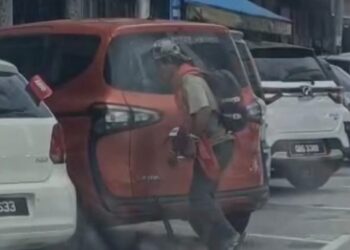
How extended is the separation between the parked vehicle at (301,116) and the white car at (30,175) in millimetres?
6166

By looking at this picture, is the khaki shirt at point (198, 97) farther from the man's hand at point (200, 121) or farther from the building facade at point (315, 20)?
the building facade at point (315, 20)

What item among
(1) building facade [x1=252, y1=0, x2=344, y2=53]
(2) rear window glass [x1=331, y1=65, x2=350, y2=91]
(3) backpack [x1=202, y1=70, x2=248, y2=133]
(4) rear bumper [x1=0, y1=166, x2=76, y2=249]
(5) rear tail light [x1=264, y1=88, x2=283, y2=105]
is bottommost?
(1) building facade [x1=252, y1=0, x2=344, y2=53]

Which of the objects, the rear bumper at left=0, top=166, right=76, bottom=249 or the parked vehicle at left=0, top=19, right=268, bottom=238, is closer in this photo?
the rear bumper at left=0, top=166, right=76, bottom=249

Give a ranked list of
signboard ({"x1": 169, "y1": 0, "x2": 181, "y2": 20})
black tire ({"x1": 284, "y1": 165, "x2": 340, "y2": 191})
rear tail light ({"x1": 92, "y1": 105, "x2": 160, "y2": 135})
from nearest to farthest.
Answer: rear tail light ({"x1": 92, "y1": 105, "x2": 160, "y2": 135})
black tire ({"x1": 284, "y1": 165, "x2": 340, "y2": 191})
signboard ({"x1": 169, "y1": 0, "x2": 181, "y2": 20})

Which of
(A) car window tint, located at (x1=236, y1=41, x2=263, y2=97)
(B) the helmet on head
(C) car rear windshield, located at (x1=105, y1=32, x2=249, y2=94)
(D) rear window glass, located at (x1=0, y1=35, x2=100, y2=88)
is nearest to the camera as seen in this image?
(B) the helmet on head

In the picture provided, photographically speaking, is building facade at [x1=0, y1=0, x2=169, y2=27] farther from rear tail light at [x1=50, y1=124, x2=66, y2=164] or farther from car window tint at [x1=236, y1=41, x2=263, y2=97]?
rear tail light at [x1=50, y1=124, x2=66, y2=164]

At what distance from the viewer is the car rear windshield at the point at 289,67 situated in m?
15.0

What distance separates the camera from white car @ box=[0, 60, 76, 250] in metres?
8.20

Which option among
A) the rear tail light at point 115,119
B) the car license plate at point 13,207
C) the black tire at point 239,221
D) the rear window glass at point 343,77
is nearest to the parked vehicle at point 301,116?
the rear window glass at point 343,77

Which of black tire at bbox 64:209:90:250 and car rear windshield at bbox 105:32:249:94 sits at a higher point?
car rear windshield at bbox 105:32:249:94

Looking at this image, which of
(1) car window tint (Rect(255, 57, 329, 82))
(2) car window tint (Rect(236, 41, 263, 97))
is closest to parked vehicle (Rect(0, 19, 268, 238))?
(2) car window tint (Rect(236, 41, 263, 97))

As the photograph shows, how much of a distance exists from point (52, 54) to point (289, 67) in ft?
18.6

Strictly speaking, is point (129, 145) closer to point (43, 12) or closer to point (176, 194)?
point (176, 194)

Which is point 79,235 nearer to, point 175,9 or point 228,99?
point 228,99
